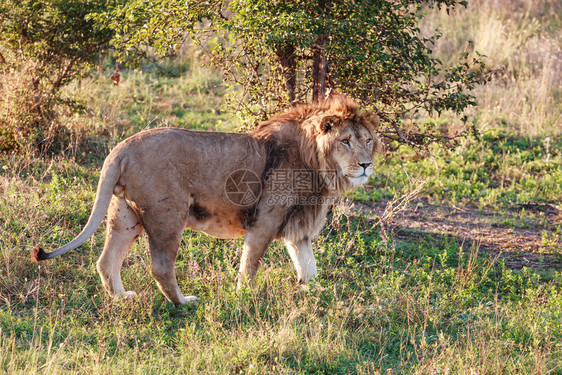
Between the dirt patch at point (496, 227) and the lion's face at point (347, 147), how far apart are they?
58.5 inches

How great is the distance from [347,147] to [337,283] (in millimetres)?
1253

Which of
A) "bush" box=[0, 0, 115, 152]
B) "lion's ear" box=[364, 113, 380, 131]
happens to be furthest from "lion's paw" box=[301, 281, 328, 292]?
"bush" box=[0, 0, 115, 152]

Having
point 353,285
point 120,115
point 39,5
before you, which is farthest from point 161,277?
point 120,115

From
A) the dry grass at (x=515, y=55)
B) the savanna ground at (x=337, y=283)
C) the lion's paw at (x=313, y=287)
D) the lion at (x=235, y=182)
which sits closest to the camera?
the savanna ground at (x=337, y=283)

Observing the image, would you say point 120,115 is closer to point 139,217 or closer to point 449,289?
point 139,217

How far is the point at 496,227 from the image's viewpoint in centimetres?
710

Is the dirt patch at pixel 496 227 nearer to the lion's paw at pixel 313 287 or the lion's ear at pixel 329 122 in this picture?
the lion's paw at pixel 313 287

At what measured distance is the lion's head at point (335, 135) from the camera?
483 centimetres

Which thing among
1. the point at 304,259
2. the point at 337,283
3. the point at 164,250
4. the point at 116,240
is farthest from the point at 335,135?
the point at 116,240

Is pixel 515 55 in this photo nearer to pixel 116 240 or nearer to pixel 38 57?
pixel 38 57

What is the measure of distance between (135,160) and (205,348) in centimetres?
140

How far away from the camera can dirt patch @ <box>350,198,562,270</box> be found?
21.1ft

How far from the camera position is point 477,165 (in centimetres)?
877

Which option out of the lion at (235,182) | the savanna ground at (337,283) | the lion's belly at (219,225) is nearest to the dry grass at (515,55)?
the savanna ground at (337,283)
